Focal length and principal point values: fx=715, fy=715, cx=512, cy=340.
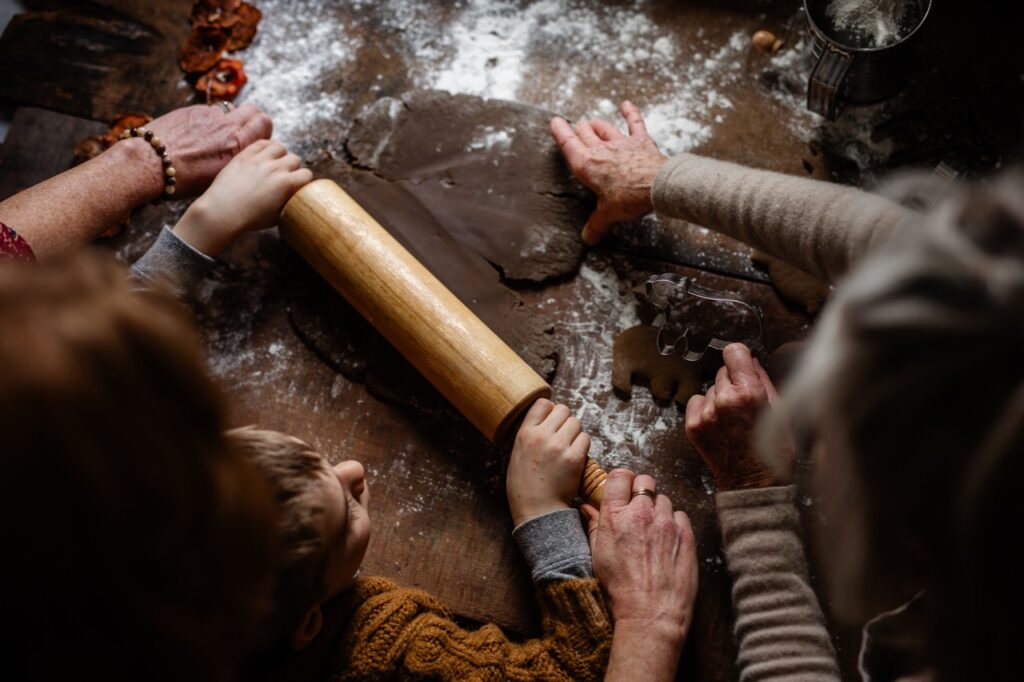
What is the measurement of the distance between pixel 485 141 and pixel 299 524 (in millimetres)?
843

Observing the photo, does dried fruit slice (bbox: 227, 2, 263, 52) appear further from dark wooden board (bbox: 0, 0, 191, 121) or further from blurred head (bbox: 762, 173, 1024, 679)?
blurred head (bbox: 762, 173, 1024, 679)

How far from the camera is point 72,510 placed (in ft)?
1.79

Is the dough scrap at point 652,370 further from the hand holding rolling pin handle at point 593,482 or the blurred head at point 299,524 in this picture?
the blurred head at point 299,524

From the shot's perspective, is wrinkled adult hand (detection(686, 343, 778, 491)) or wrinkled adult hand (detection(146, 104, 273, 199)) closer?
wrinkled adult hand (detection(686, 343, 778, 491))

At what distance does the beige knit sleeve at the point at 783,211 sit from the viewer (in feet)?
3.35

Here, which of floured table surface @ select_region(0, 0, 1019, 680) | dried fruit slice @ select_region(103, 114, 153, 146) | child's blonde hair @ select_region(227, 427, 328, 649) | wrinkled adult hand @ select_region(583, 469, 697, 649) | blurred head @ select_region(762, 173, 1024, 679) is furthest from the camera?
dried fruit slice @ select_region(103, 114, 153, 146)

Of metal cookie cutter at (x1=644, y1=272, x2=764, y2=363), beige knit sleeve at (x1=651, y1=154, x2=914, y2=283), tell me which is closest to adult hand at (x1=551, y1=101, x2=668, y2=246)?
beige knit sleeve at (x1=651, y1=154, x2=914, y2=283)

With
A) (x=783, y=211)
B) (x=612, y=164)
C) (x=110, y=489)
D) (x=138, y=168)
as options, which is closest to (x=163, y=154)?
(x=138, y=168)

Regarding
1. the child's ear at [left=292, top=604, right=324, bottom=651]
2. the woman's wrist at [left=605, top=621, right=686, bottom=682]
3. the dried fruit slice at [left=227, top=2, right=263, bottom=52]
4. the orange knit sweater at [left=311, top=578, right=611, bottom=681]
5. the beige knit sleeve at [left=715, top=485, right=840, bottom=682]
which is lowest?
the orange knit sweater at [left=311, top=578, right=611, bottom=681]

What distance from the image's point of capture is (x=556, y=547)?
1112 millimetres

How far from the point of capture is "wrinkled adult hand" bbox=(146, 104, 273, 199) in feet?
4.33

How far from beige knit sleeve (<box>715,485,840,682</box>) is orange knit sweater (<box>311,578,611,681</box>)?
21 cm

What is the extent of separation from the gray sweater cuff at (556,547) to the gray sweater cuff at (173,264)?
0.71 meters

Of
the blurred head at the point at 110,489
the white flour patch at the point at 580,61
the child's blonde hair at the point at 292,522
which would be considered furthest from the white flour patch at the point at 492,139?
the blurred head at the point at 110,489
